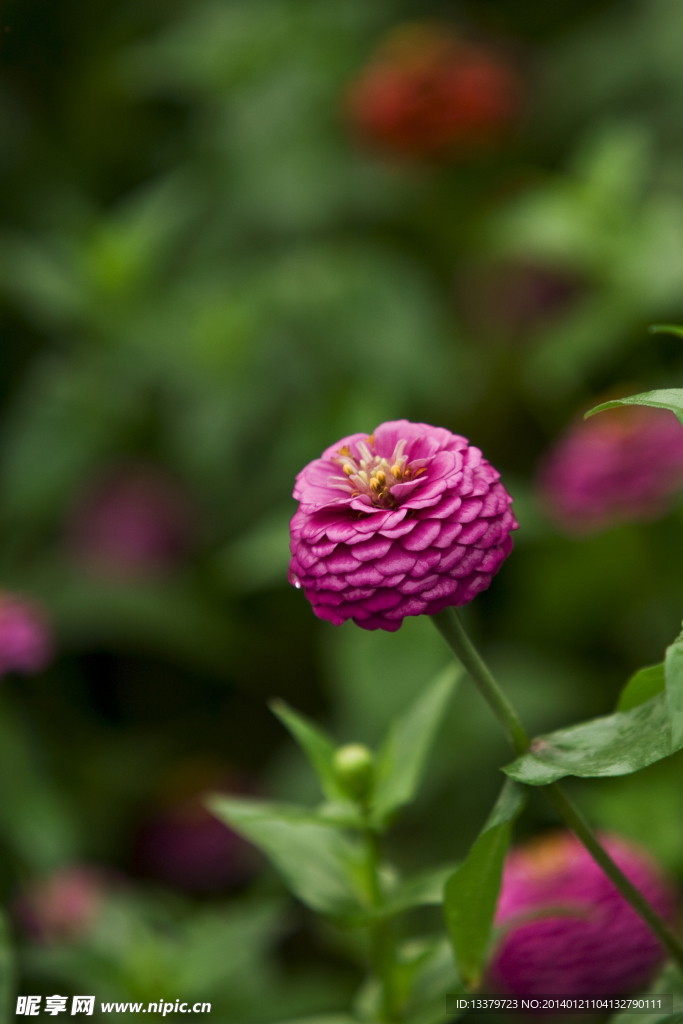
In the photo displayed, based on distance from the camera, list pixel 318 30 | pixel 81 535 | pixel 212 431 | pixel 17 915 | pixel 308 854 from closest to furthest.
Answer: pixel 308 854
pixel 17 915
pixel 212 431
pixel 81 535
pixel 318 30

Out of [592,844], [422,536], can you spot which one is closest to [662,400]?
[422,536]

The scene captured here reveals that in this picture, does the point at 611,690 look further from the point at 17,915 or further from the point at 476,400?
the point at 17,915

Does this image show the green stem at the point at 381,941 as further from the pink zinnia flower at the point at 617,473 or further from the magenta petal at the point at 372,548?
the pink zinnia flower at the point at 617,473

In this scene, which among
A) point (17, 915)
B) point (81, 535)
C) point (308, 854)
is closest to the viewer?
point (308, 854)

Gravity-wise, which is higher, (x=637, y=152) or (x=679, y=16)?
(x=679, y=16)

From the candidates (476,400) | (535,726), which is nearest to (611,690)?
(535,726)

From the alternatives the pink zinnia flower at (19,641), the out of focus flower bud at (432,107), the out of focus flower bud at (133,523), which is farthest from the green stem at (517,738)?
the out of focus flower bud at (432,107)
